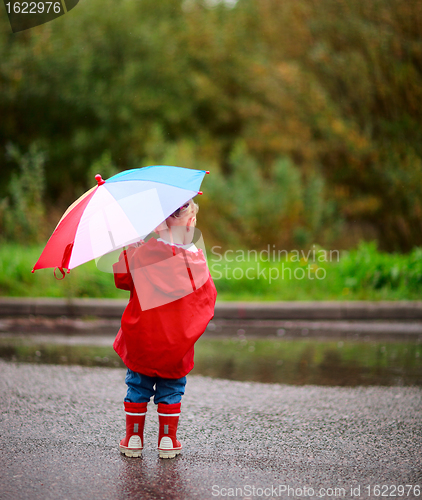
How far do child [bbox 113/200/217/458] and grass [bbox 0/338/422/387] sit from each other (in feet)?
6.11

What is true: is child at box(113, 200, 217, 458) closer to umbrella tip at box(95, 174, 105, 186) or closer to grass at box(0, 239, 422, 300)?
umbrella tip at box(95, 174, 105, 186)

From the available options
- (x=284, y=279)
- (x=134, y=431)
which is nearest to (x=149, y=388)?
(x=134, y=431)

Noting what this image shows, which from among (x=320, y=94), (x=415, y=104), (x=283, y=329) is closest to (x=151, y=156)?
(x=320, y=94)

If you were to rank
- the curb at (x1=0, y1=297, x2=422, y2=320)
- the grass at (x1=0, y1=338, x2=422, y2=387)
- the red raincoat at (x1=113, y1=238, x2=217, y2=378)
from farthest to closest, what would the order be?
the curb at (x1=0, y1=297, x2=422, y2=320) → the grass at (x1=0, y1=338, x2=422, y2=387) → the red raincoat at (x1=113, y1=238, x2=217, y2=378)

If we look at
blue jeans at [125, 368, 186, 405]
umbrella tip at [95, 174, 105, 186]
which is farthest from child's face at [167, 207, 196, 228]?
blue jeans at [125, 368, 186, 405]

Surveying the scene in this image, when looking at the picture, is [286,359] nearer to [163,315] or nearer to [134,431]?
[134,431]

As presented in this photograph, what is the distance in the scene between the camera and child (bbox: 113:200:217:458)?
3117mm

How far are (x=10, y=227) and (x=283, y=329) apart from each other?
16.4 ft

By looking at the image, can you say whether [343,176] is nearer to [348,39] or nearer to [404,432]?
[348,39]

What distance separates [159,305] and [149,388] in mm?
495

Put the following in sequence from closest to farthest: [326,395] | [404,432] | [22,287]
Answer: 1. [404,432]
2. [326,395]
3. [22,287]

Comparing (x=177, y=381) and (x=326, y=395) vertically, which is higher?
(x=177, y=381)

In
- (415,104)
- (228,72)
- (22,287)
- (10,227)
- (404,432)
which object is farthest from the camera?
(228,72)

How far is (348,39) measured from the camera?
12625 mm
